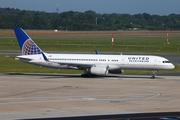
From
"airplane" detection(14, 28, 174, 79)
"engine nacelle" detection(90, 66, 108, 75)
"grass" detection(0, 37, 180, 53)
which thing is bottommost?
"grass" detection(0, 37, 180, 53)

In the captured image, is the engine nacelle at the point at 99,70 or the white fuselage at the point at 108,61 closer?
the engine nacelle at the point at 99,70

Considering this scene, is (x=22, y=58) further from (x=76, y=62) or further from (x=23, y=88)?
(x=23, y=88)

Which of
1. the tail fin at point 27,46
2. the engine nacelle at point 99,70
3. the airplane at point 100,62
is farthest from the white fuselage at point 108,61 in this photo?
the tail fin at point 27,46

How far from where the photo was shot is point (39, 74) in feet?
201

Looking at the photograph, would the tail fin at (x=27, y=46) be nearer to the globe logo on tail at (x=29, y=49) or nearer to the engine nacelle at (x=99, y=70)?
the globe logo on tail at (x=29, y=49)

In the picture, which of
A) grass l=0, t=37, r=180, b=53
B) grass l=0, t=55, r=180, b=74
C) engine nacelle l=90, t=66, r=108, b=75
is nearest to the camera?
engine nacelle l=90, t=66, r=108, b=75

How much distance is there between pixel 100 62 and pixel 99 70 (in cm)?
158

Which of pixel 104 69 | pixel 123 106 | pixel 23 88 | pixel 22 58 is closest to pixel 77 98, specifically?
pixel 123 106

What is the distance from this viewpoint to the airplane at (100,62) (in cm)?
5722

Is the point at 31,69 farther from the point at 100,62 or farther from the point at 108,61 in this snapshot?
the point at 108,61

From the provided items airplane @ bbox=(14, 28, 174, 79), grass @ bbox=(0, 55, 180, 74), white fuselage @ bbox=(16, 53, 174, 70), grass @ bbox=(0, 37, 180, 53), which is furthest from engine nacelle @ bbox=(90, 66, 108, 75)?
grass @ bbox=(0, 37, 180, 53)

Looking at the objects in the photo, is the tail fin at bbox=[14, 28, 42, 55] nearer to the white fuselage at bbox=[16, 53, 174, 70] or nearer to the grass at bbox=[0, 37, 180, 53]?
the white fuselage at bbox=[16, 53, 174, 70]

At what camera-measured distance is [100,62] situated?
58000 mm

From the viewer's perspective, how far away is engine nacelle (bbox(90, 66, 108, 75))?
5666 cm
